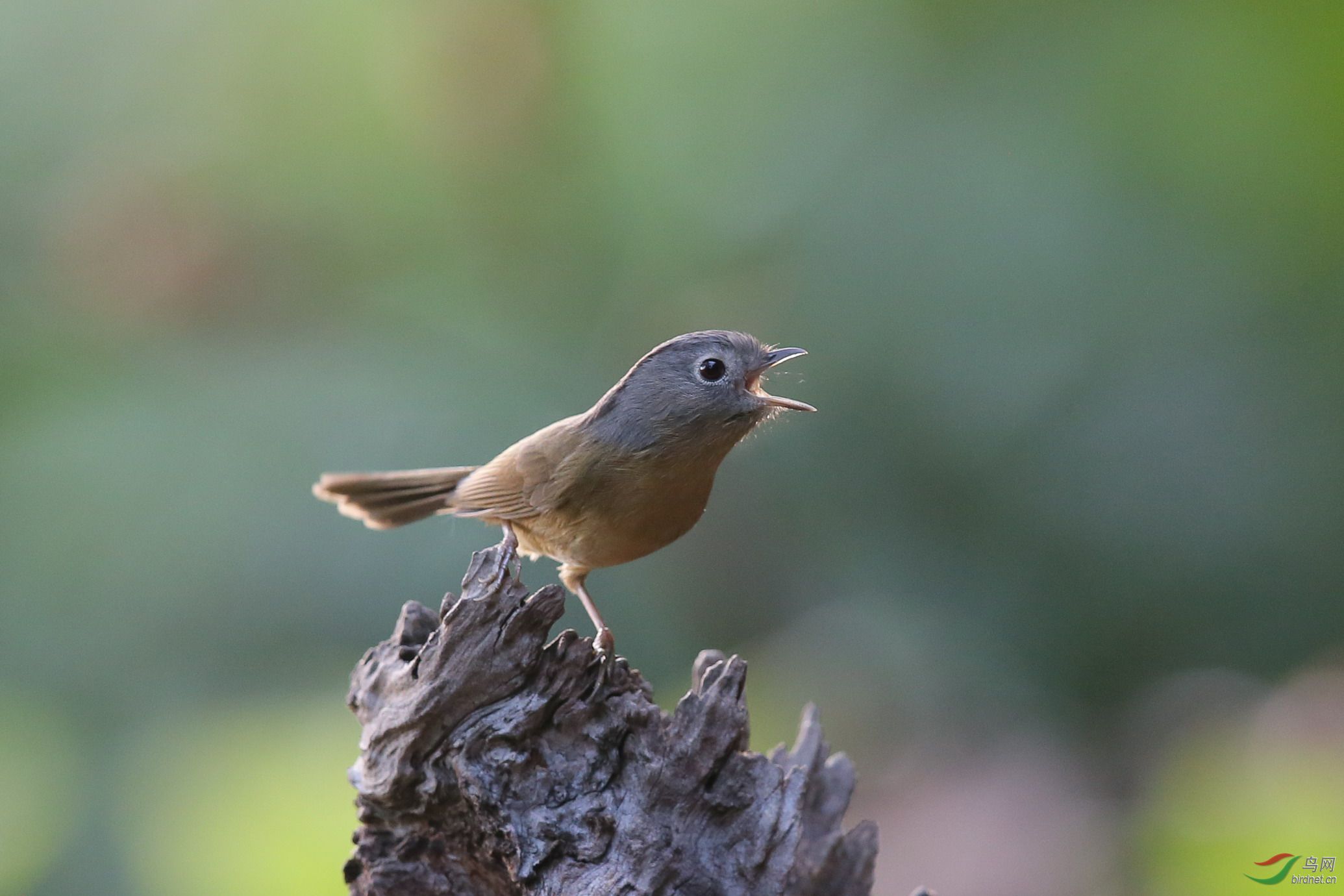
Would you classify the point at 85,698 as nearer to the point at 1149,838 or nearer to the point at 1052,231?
the point at 1149,838

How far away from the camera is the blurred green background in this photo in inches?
253

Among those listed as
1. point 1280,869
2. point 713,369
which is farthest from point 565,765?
point 1280,869

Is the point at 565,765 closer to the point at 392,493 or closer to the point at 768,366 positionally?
the point at 768,366

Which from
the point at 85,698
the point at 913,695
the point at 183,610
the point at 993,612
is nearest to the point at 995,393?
the point at 993,612

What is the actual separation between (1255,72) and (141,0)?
6.60 metres

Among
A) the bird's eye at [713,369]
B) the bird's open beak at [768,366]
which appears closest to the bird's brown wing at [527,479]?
the bird's eye at [713,369]

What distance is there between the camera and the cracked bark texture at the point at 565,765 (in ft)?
8.61

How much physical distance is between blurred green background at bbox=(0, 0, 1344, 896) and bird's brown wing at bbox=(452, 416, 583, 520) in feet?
8.62

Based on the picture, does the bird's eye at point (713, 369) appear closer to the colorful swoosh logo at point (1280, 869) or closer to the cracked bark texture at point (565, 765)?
the cracked bark texture at point (565, 765)

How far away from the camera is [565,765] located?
2695mm

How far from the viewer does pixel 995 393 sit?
21.4 ft

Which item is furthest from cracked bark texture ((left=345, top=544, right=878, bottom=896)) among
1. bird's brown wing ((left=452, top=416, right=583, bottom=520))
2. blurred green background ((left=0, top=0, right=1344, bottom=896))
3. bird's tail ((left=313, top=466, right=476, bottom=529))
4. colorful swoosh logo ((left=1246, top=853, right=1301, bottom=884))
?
blurred green background ((left=0, top=0, right=1344, bottom=896))

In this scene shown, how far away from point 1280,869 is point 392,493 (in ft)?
11.6

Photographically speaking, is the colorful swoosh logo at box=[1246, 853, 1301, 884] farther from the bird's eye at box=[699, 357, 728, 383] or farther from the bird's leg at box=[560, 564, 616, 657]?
the bird's eye at box=[699, 357, 728, 383]
